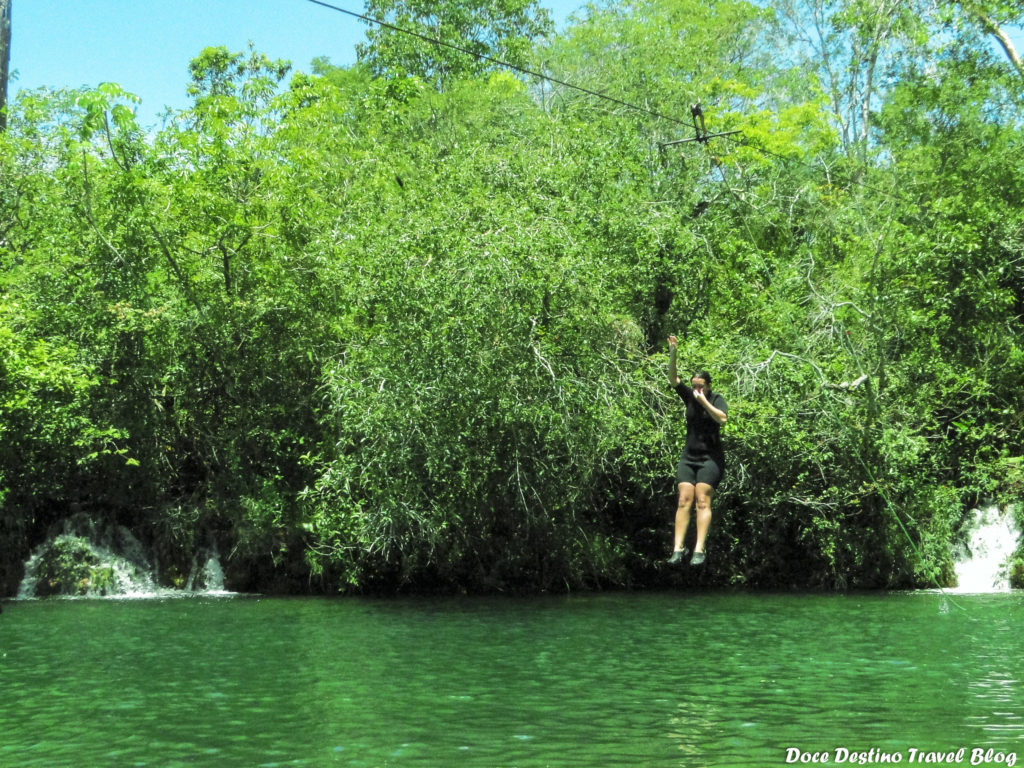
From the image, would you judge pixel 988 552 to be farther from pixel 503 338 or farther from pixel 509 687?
pixel 509 687

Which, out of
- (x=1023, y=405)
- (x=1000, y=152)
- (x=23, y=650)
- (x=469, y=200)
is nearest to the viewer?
(x=23, y=650)

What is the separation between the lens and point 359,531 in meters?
18.7

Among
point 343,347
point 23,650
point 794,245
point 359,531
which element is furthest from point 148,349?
point 794,245

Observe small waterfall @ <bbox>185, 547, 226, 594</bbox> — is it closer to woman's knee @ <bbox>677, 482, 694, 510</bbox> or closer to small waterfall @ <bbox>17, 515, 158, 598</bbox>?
small waterfall @ <bbox>17, 515, 158, 598</bbox>

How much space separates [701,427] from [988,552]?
12.3 m

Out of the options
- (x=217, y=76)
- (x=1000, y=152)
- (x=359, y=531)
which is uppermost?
(x=217, y=76)

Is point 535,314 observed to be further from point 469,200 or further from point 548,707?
point 548,707

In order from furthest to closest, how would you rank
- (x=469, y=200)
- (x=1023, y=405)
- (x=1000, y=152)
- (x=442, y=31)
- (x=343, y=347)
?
(x=442, y=31) < (x=1000, y=152) < (x=1023, y=405) < (x=343, y=347) < (x=469, y=200)

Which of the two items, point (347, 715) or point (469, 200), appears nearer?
point (347, 715)

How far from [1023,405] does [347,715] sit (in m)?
18.9

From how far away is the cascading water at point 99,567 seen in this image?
21.8m

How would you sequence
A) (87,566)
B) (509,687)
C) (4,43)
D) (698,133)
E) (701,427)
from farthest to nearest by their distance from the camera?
(698,133), (4,43), (87,566), (701,427), (509,687)

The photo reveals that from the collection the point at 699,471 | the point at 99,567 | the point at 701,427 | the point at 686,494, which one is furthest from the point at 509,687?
the point at 99,567

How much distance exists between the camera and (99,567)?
22.0m
